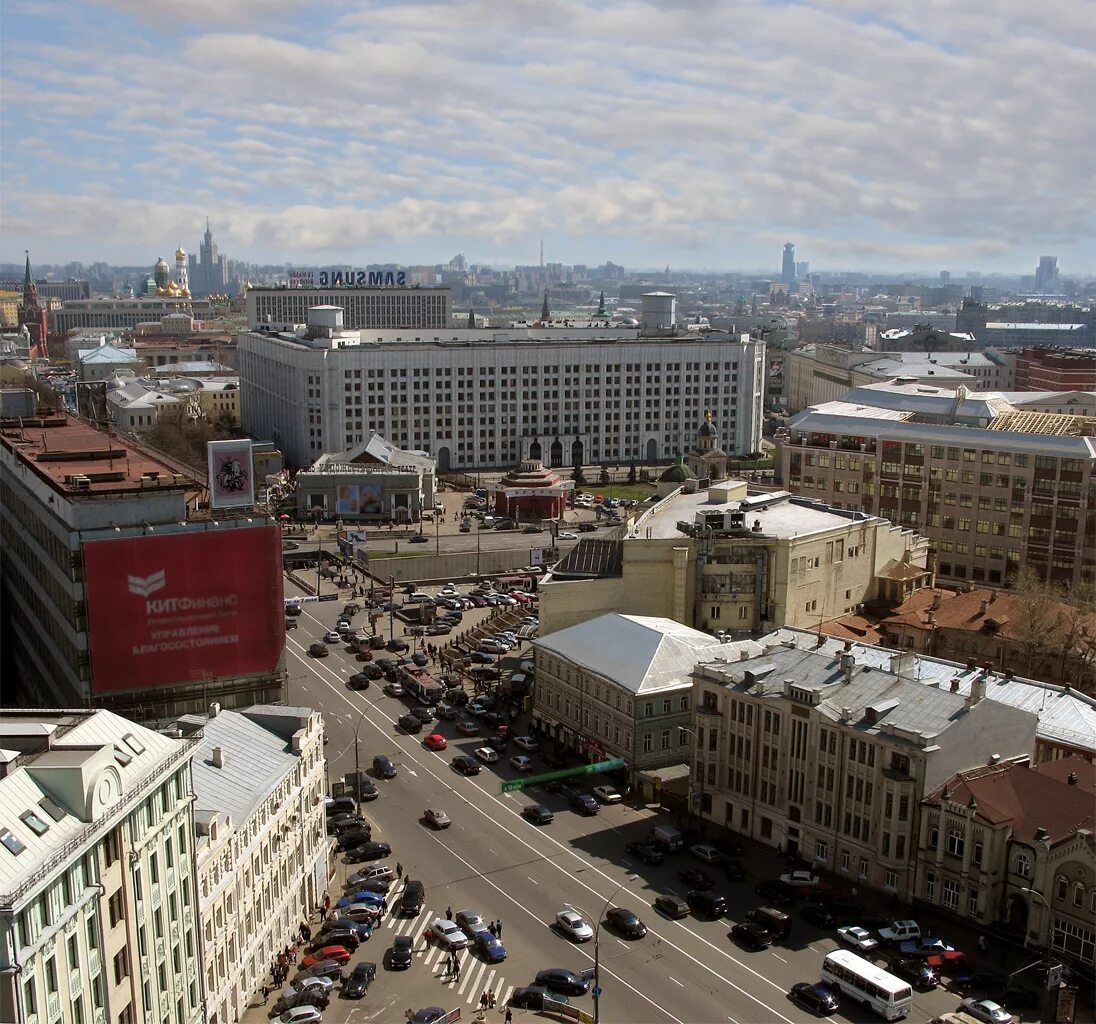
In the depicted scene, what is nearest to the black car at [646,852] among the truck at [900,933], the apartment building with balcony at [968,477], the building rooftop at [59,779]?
the truck at [900,933]

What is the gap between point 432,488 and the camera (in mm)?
187500

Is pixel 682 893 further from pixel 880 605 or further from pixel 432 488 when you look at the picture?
pixel 432 488

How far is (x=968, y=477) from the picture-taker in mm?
140500

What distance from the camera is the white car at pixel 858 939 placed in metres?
65.8

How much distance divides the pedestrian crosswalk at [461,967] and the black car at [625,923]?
7368 millimetres

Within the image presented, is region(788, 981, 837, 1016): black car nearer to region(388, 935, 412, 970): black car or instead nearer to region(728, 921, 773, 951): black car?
region(728, 921, 773, 951): black car

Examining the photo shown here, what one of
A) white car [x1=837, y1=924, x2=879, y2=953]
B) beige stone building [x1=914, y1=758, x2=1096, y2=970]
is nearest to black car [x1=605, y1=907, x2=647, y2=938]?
white car [x1=837, y1=924, x2=879, y2=953]

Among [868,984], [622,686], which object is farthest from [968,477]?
[868,984]

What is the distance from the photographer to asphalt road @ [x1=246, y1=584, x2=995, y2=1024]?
6131 cm

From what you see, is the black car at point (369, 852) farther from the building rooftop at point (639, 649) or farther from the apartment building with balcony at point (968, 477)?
the apartment building with balcony at point (968, 477)

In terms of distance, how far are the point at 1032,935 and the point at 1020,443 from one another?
3189 inches

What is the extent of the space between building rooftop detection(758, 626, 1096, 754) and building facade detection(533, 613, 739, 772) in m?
7.10

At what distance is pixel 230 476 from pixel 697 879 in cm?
4056

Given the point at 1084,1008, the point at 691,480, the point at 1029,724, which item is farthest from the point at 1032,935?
the point at 691,480
